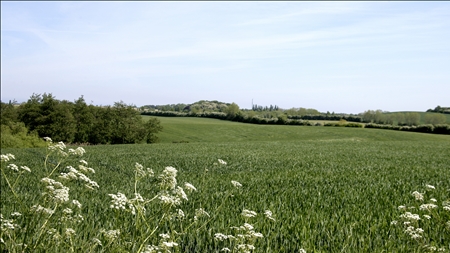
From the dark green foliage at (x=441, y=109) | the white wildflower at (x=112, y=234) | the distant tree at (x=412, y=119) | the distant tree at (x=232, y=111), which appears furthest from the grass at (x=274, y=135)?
the white wildflower at (x=112, y=234)

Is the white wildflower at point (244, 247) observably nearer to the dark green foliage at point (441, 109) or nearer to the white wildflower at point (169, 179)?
the white wildflower at point (169, 179)

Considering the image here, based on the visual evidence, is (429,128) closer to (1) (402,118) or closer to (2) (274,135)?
(1) (402,118)

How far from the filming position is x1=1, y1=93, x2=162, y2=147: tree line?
215ft

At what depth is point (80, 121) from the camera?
70812 millimetres

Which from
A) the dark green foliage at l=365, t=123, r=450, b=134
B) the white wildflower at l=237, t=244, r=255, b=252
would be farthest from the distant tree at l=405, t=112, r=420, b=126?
the white wildflower at l=237, t=244, r=255, b=252

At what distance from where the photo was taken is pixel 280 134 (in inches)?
3049

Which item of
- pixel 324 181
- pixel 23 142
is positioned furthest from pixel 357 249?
pixel 23 142

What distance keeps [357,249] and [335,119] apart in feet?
408

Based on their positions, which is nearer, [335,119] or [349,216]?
[349,216]


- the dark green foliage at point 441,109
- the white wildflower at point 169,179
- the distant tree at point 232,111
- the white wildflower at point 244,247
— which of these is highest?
the dark green foliage at point 441,109

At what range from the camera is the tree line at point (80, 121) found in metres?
65.6

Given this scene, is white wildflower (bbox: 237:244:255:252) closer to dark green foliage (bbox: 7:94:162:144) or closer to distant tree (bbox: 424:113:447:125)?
dark green foliage (bbox: 7:94:162:144)

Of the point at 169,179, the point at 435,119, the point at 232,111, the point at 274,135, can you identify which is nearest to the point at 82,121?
the point at 274,135

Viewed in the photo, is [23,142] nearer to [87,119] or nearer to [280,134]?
[87,119]
